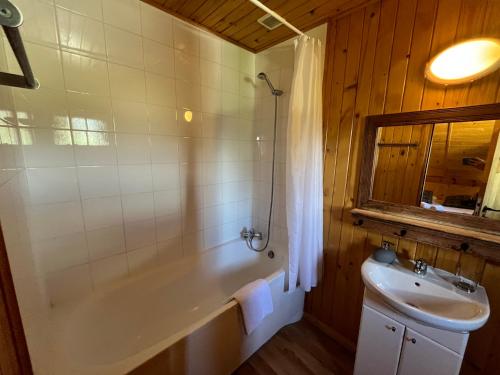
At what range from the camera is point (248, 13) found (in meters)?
1.44

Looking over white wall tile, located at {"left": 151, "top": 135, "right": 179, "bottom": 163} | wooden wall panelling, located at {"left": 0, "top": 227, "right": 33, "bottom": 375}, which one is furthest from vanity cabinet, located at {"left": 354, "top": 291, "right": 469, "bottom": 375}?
white wall tile, located at {"left": 151, "top": 135, "right": 179, "bottom": 163}

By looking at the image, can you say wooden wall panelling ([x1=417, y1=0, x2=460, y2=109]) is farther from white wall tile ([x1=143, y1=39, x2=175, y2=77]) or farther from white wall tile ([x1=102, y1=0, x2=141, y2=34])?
white wall tile ([x1=102, y1=0, x2=141, y2=34])

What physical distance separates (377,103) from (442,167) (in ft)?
1.69

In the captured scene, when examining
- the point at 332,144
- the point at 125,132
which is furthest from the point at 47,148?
the point at 332,144

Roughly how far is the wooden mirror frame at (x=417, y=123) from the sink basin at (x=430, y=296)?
0.96 ft

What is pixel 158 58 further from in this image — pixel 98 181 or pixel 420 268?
pixel 420 268

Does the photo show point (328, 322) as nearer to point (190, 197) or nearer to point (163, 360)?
point (163, 360)

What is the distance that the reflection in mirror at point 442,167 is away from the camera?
1024 millimetres

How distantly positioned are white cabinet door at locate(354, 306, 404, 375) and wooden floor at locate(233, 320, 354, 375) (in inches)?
12.2

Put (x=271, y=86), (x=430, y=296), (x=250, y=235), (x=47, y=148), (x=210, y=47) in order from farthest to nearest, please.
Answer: (x=250, y=235) < (x=271, y=86) < (x=210, y=47) < (x=47, y=148) < (x=430, y=296)

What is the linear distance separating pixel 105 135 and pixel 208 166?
30.7 inches

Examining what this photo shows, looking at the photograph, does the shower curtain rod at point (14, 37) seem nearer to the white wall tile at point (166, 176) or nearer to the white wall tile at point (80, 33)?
the white wall tile at point (80, 33)

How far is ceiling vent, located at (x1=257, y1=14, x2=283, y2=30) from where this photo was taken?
1472mm

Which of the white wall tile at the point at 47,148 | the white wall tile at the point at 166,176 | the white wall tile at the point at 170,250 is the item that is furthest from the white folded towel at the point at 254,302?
the white wall tile at the point at 47,148
